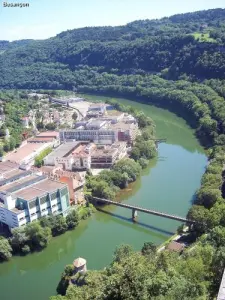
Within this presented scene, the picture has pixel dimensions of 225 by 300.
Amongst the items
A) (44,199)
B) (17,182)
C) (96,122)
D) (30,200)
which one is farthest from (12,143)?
(30,200)

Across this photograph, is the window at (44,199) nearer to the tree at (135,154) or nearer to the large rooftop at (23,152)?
the large rooftop at (23,152)

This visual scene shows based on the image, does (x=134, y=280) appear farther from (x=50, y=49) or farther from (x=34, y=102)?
(x=50, y=49)

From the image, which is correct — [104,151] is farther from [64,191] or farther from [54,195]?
[54,195]

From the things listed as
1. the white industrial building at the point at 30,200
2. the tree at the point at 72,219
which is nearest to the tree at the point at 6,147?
the white industrial building at the point at 30,200

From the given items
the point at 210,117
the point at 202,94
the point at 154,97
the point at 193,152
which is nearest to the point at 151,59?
the point at 154,97

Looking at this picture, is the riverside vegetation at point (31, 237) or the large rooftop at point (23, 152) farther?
the large rooftop at point (23, 152)

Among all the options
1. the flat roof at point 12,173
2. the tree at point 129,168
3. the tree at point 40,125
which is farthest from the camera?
the tree at point 40,125

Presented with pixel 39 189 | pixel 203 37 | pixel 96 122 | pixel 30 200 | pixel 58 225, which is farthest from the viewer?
pixel 203 37
